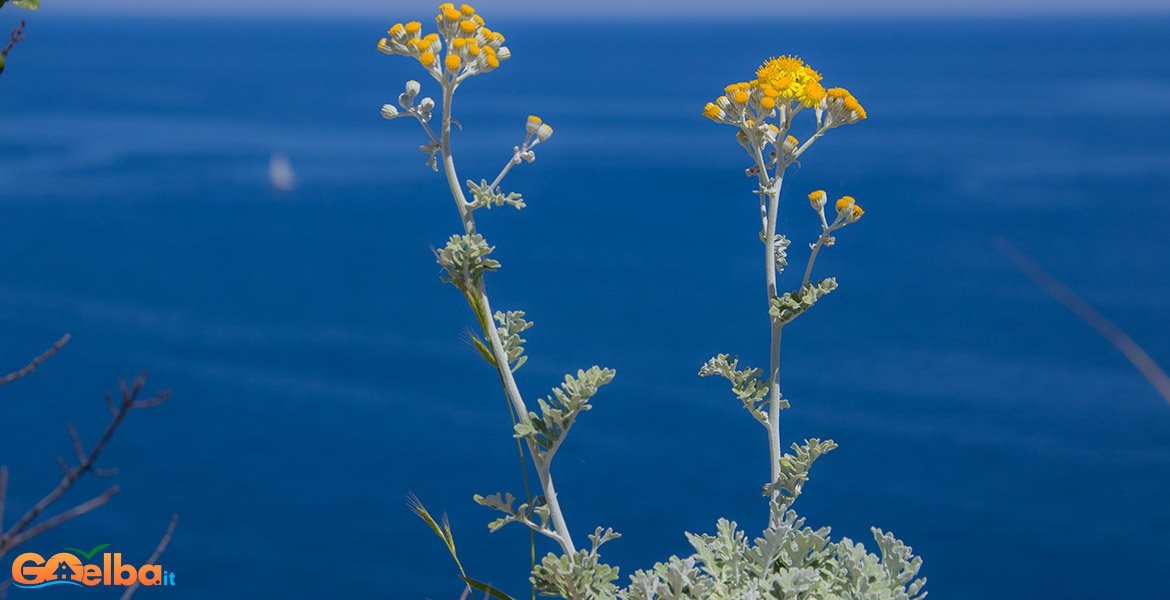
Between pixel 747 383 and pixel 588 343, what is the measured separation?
36839mm

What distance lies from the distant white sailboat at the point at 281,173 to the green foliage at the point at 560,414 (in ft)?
191


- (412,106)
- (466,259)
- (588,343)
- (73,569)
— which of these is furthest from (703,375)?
(588,343)

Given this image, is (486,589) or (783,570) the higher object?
(783,570)

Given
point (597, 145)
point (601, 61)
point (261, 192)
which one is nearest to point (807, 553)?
point (261, 192)

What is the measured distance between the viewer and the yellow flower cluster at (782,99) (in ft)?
7.12

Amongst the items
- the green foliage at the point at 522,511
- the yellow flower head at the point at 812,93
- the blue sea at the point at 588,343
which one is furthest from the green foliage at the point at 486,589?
the blue sea at the point at 588,343

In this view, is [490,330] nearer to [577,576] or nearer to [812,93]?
[577,576]

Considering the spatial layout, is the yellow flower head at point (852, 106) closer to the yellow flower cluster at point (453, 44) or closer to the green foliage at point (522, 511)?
the yellow flower cluster at point (453, 44)

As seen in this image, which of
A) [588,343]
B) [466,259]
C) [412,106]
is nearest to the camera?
[466,259]

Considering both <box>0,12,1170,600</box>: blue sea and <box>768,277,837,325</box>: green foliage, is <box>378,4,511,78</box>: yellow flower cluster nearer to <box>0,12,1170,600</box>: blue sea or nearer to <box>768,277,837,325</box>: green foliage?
<box>768,277,837,325</box>: green foliage

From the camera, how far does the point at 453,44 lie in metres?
1.98

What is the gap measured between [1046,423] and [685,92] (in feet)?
198

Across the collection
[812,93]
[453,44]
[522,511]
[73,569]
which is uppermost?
[73,569]

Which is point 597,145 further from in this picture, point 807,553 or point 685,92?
point 807,553
